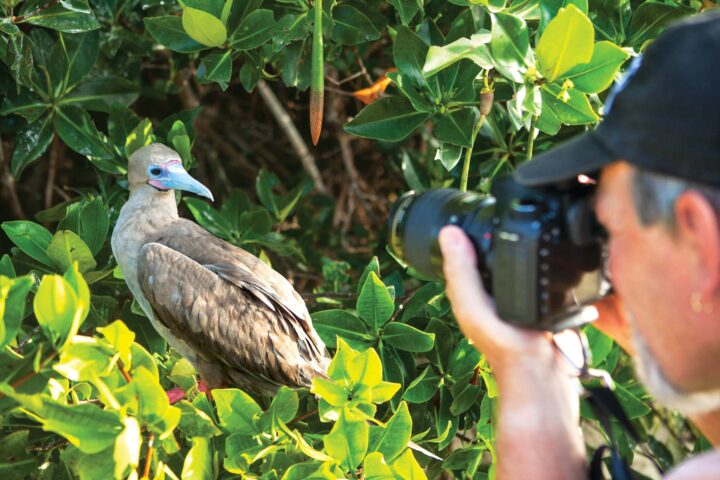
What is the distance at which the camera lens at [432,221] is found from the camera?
1546 millimetres

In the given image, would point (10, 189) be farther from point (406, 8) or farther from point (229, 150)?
point (406, 8)

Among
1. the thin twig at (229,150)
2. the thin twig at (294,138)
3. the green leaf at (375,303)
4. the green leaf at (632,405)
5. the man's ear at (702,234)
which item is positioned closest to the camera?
the man's ear at (702,234)

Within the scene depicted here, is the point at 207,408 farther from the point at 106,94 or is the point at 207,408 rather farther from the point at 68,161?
the point at 68,161

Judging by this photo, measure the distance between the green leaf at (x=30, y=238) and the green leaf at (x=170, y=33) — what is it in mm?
574

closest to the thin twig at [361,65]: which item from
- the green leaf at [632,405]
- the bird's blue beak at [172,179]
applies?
the bird's blue beak at [172,179]

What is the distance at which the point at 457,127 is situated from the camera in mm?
2400

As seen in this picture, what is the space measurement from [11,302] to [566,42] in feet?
4.04

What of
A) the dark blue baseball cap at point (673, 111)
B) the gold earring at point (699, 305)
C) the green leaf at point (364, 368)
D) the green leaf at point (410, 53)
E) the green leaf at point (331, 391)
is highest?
the dark blue baseball cap at point (673, 111)

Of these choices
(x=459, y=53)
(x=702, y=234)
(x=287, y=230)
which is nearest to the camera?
(x=702, y=234)

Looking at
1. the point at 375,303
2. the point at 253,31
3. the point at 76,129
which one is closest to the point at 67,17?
the point at 76,129

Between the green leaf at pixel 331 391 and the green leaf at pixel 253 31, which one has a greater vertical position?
the green leaf at pixel 253 31

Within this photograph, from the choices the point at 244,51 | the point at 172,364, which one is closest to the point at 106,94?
the point at 244,51

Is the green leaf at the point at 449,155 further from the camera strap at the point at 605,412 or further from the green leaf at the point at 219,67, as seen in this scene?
the camera strap at the point at 605,412

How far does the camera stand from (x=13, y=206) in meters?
3.69
